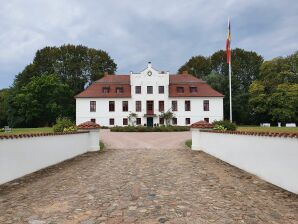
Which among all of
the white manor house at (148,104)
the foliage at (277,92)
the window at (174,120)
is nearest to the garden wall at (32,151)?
the white manor house at (148,104)

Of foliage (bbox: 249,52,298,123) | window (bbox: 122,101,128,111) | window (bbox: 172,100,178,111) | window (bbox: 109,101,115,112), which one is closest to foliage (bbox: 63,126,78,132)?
window (bbox: 109,101,115,112)

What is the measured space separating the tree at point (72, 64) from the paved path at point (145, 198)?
54.9m

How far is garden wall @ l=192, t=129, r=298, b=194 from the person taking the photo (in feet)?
22.8

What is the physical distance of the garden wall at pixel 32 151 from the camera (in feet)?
26.8

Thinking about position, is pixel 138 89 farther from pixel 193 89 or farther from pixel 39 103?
pixel 39 103

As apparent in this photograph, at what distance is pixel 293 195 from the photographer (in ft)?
21.8

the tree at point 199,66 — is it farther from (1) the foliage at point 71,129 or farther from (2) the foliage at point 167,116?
(1) the foliage at point 71,129

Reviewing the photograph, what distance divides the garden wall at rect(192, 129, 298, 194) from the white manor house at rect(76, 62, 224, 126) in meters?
38.3

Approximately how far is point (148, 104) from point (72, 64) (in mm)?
20087

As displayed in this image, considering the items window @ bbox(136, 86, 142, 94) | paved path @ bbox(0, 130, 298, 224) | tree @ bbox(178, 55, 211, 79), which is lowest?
paved path @ bbox(0, 130, 298, 224)

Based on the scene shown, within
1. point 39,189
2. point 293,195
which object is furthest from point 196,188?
point 39,189

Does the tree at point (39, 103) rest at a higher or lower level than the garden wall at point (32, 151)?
higher

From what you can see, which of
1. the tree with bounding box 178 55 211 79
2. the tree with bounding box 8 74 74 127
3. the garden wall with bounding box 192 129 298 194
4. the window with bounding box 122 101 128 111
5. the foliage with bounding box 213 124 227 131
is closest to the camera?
the garden wall with bounding box 192 129 298 194

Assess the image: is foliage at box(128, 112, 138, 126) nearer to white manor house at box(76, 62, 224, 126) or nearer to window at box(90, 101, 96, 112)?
white manor house at box(76, 62, 224, 126)
